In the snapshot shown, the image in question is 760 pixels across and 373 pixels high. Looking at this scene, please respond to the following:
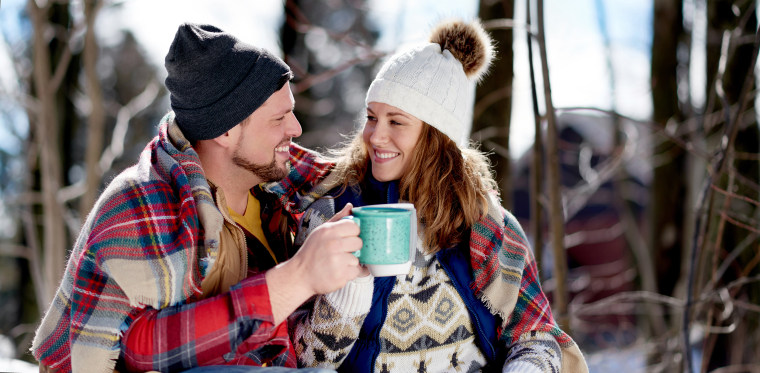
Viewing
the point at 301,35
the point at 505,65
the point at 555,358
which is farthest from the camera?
the point at 301,35

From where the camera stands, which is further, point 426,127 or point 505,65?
point 505,65

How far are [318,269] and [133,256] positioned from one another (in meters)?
0.50

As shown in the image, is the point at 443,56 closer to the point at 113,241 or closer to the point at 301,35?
the point at 113,241

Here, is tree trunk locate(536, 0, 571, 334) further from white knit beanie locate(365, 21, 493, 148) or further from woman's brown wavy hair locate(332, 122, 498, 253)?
woman's brown wavy hair locate(332, 122, 498, 253)

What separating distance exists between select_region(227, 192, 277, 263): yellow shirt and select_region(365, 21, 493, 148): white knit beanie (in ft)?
1.74

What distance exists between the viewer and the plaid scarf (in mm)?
1688

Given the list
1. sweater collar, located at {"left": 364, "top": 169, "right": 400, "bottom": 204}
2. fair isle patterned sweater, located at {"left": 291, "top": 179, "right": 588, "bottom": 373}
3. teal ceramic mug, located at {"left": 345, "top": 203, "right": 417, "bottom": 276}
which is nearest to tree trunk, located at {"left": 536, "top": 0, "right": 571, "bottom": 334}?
fair isle patterned sweater, located at {"left": 291, "top": 179, "right": 588, "bottom": 373}

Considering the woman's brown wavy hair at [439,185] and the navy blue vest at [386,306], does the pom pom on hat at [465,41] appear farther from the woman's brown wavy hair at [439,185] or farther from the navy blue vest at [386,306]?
the navy blue vest at [386,306]

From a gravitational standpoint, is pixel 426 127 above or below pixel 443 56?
below

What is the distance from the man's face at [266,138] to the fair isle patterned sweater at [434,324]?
0.71 feet

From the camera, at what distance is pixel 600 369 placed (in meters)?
5.40

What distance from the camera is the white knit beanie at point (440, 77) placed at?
2.15 m

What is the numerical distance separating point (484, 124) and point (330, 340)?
201 centimetres

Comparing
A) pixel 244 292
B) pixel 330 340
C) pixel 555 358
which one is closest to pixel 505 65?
Result: pixel 555 358
